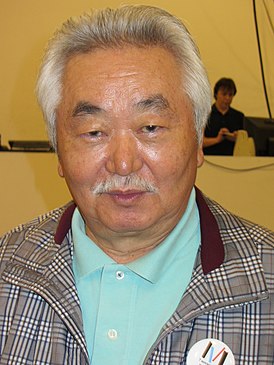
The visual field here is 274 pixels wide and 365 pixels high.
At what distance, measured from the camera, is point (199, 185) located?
2.72m

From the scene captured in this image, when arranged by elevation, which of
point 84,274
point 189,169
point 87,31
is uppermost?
point 87,31

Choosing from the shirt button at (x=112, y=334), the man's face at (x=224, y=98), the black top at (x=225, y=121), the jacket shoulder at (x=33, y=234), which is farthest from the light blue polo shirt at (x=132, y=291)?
the man's face at (x=224, y=98)

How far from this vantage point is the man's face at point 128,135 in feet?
3.18

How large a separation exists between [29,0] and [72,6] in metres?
0.32

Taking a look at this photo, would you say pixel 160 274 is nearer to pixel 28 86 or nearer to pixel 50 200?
pixel 50 200

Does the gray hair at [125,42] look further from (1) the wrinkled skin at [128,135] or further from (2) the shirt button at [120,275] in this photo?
(2) the shirt button at [120,275]

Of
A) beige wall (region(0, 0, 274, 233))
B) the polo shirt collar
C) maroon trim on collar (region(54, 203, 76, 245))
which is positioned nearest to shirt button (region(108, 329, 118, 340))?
the polo shirt collar

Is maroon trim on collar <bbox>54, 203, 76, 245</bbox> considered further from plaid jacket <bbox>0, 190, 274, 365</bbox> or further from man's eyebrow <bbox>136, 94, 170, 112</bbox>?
man's eyebrow <bbox>136, 94, 170, 112</bbox>

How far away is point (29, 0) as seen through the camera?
4238 mm

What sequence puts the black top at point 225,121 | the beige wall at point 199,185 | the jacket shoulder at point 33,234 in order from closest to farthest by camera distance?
the jacket shoulder at point 33,234
the beige wall at point 199,185
the black top at point 225,121

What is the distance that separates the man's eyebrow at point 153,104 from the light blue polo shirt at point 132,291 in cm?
22

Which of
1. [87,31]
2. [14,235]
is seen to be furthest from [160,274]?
[87,31]

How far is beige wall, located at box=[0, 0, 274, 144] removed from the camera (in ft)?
13.8

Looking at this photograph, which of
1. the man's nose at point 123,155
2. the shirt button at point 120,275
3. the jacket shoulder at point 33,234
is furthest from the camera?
the jacket shoulder at point 33,234
